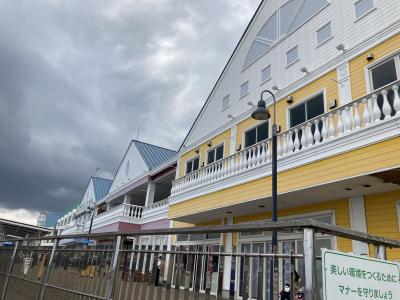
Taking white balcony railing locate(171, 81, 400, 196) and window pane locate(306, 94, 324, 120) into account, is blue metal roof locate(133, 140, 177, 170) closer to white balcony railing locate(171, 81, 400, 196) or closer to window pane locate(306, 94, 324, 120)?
white balcony railing locate(171, 81, 400, 196)

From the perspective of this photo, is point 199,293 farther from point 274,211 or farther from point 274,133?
point 274,133

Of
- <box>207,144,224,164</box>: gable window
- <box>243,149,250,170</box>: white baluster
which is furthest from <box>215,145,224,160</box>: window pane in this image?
<box>243,149,250,170</box>: white baluster

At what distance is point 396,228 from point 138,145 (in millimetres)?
21692

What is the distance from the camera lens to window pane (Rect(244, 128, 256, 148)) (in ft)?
45.7

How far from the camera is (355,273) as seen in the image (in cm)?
226

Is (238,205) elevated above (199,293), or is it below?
above

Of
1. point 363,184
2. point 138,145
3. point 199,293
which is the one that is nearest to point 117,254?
point 199,293

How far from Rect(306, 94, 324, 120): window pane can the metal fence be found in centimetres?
801

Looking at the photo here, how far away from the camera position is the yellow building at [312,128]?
25.7 feet

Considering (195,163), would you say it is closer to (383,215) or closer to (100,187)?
(383,215)

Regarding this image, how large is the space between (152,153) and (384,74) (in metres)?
19.9

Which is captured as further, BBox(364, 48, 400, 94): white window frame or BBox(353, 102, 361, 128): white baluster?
BBox(364, 48, 400, 94): white window frame

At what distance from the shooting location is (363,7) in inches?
408

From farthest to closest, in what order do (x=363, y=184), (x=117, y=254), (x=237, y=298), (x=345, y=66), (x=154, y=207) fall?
(x=154, y=207), (x=345, y=66), (x=363, y=184), (x=117, y=254), (x=237, y=298)
